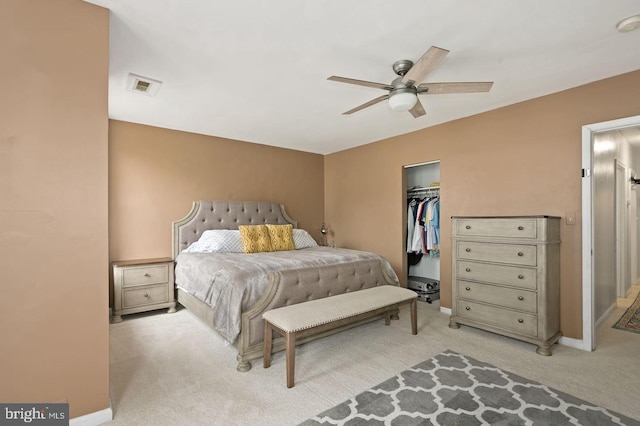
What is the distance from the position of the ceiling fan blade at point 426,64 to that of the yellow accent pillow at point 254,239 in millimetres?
2821

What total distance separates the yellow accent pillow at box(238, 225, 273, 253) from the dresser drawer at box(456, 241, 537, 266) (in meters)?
2.46

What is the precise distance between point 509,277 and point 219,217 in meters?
3.83

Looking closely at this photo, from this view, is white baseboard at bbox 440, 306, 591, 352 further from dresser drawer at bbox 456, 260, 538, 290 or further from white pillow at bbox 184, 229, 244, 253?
white pillow at bbox 184, 229, 244, 253

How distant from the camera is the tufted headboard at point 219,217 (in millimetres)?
4395

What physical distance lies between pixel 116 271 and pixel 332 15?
3589mm

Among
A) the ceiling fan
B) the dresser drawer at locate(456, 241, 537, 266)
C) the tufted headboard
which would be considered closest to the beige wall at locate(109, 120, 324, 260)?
the tufted headboard

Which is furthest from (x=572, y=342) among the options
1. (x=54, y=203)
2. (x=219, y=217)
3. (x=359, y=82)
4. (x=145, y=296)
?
(x=145, y=296)

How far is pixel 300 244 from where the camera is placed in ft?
15.5

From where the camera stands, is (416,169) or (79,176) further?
(416,169)

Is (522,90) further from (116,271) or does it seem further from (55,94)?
(116,271)

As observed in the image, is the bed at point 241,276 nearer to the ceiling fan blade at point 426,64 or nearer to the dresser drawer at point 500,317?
the dresser drawer at point 500,317

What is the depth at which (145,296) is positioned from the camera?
12.6 feet

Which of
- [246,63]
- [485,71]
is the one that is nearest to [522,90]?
[485,71]

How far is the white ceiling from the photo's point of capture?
6.19ft
